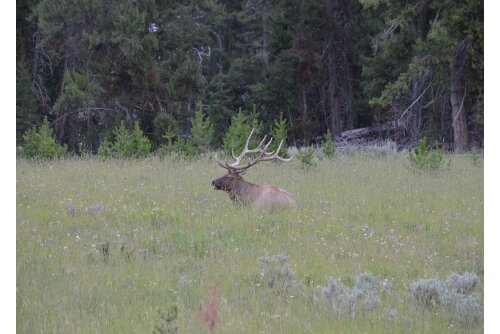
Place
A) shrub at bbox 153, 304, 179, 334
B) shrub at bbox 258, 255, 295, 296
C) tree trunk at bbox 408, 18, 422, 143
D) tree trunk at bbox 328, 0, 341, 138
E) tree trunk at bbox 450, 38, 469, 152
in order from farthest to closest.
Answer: tree trunk at bbox 328, 0, 341, 138 → tree trunk at bbox 408, 18, 422, 143 → tree trunk at bbox 450, 38, 469, 152 → shrub at bbox 258, 255, 295, 296 → shrub at bbox 153, 304, 179, 334

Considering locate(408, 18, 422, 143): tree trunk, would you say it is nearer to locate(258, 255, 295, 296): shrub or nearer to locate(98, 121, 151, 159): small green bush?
locate(98, 121, 151, 159): small green bush

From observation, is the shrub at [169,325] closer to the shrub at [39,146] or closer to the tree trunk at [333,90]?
the shrub at [39,146]

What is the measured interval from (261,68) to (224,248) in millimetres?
24127

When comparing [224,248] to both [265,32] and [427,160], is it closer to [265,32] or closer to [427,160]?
[427,160]

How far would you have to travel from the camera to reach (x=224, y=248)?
615cm

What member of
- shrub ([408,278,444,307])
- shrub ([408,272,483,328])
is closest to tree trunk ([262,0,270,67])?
shrub ([408,272,483,328])

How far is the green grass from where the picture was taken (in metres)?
4.33

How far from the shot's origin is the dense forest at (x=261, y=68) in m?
18.0

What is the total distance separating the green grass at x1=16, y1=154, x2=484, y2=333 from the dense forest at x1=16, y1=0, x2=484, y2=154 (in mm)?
6212

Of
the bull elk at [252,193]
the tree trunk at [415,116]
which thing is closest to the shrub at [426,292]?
the bull elk at [252,193]

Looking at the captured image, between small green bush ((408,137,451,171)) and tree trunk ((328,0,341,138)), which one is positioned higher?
tree trunk ((328,0,341,138))

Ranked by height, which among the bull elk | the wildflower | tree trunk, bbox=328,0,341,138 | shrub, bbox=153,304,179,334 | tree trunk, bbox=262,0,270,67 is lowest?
the wildflower

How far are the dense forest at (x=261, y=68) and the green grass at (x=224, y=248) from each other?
6.21 meters
